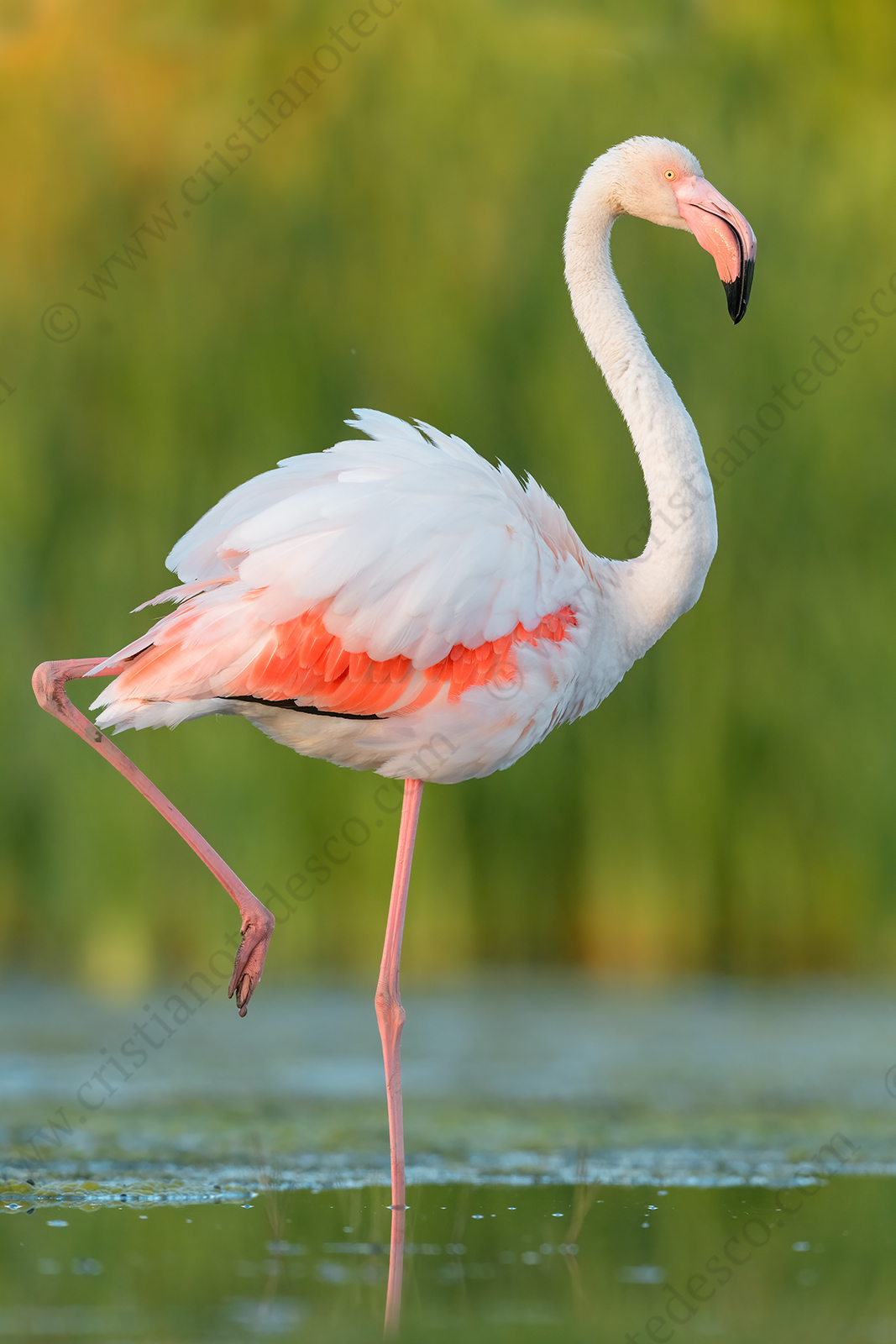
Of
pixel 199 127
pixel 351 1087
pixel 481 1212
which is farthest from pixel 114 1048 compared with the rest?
pixel 199 127

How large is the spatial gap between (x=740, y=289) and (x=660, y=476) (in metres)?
0.60

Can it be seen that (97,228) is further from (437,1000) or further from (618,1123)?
(618,1123)

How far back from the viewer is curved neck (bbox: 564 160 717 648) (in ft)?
17.4

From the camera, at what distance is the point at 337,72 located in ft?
29.0

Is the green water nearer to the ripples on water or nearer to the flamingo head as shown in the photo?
the ripples on water

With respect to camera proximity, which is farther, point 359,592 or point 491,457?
point 491,457

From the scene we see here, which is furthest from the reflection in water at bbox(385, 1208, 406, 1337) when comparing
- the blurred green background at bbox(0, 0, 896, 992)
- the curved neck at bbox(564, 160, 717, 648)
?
the blurred green background at bbox(0, 0, 896, 992)

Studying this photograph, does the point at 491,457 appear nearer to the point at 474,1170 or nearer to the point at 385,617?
the point at 385,617

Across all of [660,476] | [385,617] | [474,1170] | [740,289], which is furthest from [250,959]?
[740,289]

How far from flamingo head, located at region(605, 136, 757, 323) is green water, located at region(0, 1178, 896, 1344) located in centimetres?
253

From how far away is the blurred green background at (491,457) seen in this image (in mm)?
8141

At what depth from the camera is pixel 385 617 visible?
4734mm

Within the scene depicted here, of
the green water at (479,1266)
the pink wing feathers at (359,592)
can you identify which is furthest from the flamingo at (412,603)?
the green water at (479,1266)

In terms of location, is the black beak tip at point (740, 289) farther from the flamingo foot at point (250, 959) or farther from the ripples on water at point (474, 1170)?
the ripples on water at point (474, 1170)
